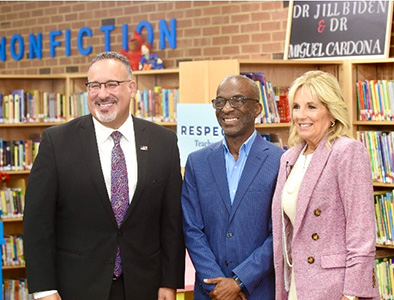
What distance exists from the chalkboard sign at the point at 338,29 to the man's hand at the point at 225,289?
311 centimetres

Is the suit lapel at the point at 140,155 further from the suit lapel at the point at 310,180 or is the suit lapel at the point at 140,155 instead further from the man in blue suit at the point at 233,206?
the suit lapel at the point at 310,180

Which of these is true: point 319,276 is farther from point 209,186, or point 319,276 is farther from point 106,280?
point 106,280

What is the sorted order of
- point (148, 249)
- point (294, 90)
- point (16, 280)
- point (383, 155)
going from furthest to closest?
point (16, 280)
point (383, 155)
point (148, 249)
point (294, 90)

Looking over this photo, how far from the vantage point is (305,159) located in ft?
9.82

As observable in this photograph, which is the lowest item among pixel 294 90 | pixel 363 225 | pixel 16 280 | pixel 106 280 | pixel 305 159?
pixel 16 280

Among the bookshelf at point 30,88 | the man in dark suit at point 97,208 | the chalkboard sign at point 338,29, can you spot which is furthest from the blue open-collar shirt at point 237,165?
the bookshelf at point 30,88

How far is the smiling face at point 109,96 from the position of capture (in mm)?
3090

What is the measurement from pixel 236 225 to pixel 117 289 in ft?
1.79

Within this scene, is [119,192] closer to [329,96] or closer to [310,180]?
[310,180]

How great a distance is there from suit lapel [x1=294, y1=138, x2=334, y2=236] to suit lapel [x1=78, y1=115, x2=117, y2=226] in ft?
2.43

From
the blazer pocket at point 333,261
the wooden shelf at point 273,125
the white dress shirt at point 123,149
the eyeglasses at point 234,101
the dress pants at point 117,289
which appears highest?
the eyeglasses at point 234,101

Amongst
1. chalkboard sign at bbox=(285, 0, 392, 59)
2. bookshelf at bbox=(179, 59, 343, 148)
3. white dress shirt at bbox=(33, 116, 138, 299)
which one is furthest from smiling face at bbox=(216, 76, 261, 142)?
chalkboard sign at bbox=(285, 0, 392, 59)

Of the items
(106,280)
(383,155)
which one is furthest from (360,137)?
(106,280)

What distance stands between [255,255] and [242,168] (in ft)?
1.23
